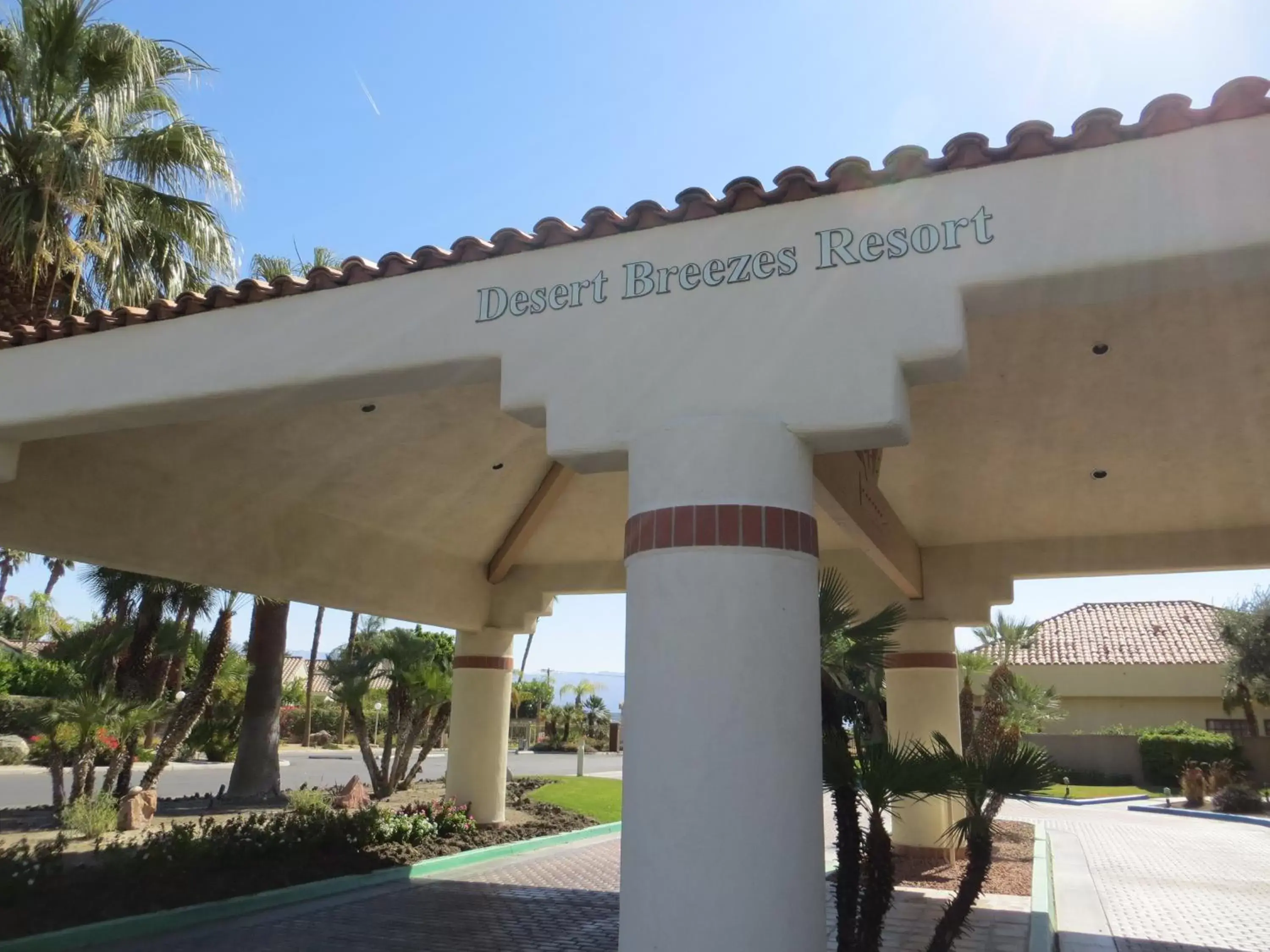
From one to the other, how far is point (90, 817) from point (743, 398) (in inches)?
471

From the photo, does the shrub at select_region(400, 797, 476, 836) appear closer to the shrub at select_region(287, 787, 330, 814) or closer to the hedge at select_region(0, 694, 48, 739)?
the shrub at select_region(287, 787, 330, 814)

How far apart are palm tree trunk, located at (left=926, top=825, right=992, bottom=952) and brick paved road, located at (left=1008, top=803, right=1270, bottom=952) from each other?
3757 millimetres

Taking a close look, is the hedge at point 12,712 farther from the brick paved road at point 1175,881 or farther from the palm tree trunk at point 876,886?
the palm tree trunk at point 876,886

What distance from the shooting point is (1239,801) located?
22906 millimetres

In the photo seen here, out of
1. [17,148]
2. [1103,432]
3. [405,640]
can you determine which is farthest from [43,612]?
[1103,432]

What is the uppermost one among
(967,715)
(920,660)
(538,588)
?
(538,588)

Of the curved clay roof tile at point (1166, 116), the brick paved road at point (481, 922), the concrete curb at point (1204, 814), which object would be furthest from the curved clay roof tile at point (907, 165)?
the concrete curb at point (1204, 814)

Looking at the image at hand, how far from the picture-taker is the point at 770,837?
180 inches

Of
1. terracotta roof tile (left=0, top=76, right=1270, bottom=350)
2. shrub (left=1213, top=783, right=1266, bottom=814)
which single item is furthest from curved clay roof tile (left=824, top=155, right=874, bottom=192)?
shrub (left=1213, top=783, right=1266, bottom=814)

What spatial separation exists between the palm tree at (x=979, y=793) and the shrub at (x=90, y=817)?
449 inches

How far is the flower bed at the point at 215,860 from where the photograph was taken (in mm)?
8453

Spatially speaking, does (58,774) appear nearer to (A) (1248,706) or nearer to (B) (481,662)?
(B) (481,662)

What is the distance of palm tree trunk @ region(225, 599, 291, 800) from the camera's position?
19.5 m

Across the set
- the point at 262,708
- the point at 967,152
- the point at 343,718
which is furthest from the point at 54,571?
the point at 967,152
